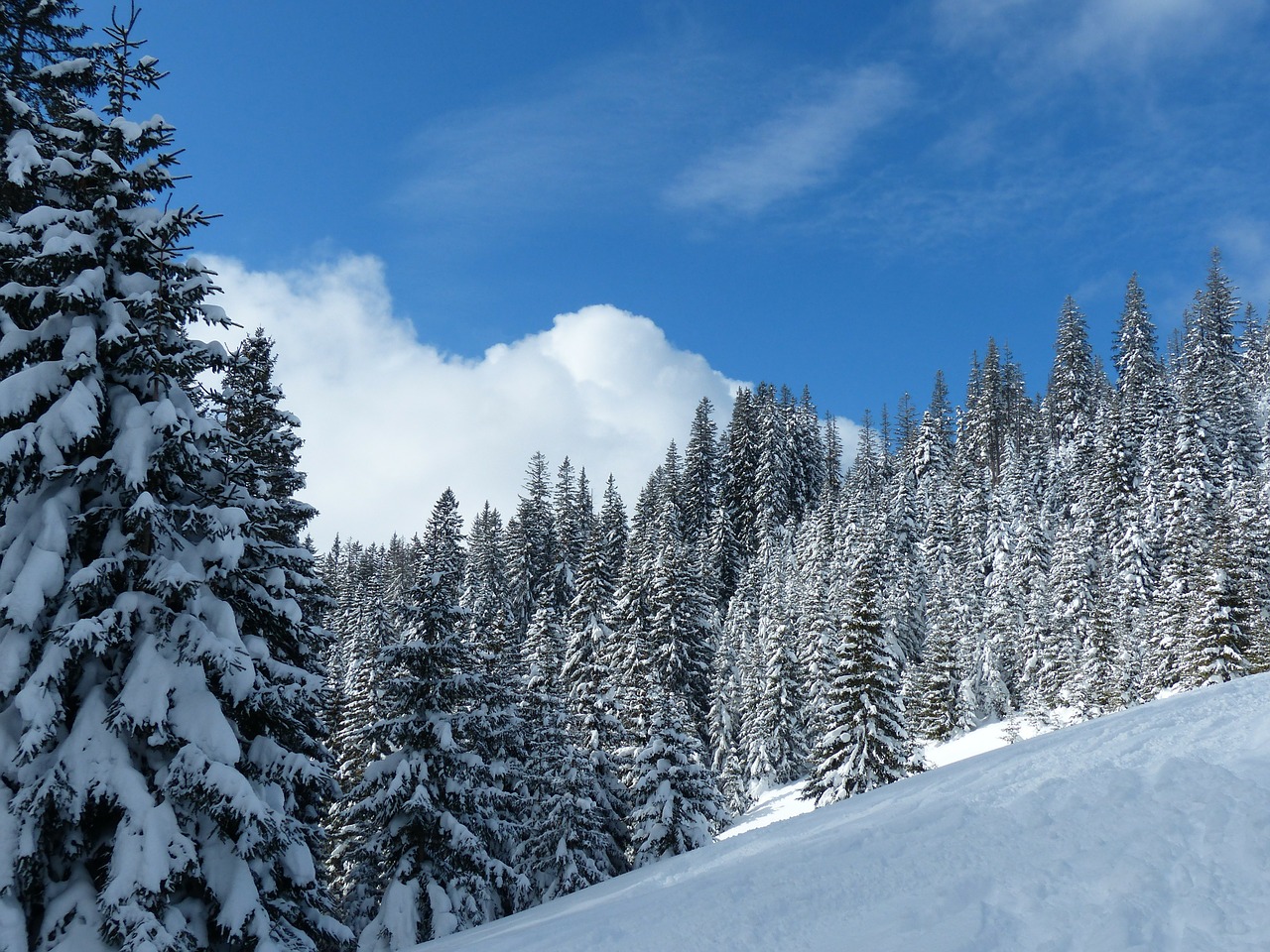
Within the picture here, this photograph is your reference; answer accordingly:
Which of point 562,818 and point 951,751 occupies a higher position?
point 562,818

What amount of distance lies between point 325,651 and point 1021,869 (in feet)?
61.0

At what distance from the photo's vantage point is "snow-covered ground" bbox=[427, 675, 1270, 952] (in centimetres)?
667

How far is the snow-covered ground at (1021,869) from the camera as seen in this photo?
21.9ft

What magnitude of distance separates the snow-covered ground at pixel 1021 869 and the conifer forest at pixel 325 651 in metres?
4.85

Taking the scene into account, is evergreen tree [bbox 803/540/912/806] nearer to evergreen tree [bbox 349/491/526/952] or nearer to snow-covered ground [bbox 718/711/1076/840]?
snow-covered ground [bbox 718/711/1076/840]

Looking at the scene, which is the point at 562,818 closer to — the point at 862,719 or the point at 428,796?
the point at 428,796

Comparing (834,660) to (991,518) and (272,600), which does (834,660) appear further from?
(272,600)

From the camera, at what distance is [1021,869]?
7.77 m

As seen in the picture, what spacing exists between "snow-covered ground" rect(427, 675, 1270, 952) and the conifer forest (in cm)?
485

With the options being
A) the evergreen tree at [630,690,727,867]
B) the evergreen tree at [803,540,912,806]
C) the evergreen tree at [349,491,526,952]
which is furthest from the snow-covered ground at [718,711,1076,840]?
the evergreen tree at [349,491,526,952]

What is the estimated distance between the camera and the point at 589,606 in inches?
1672

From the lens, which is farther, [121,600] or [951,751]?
[951,751]

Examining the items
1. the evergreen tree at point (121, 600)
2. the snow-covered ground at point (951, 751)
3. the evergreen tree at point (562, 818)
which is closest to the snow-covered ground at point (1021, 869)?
the evergreen tree at point (121, 600)

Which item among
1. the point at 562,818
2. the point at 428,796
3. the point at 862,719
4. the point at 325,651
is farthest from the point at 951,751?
the point at 325,651
